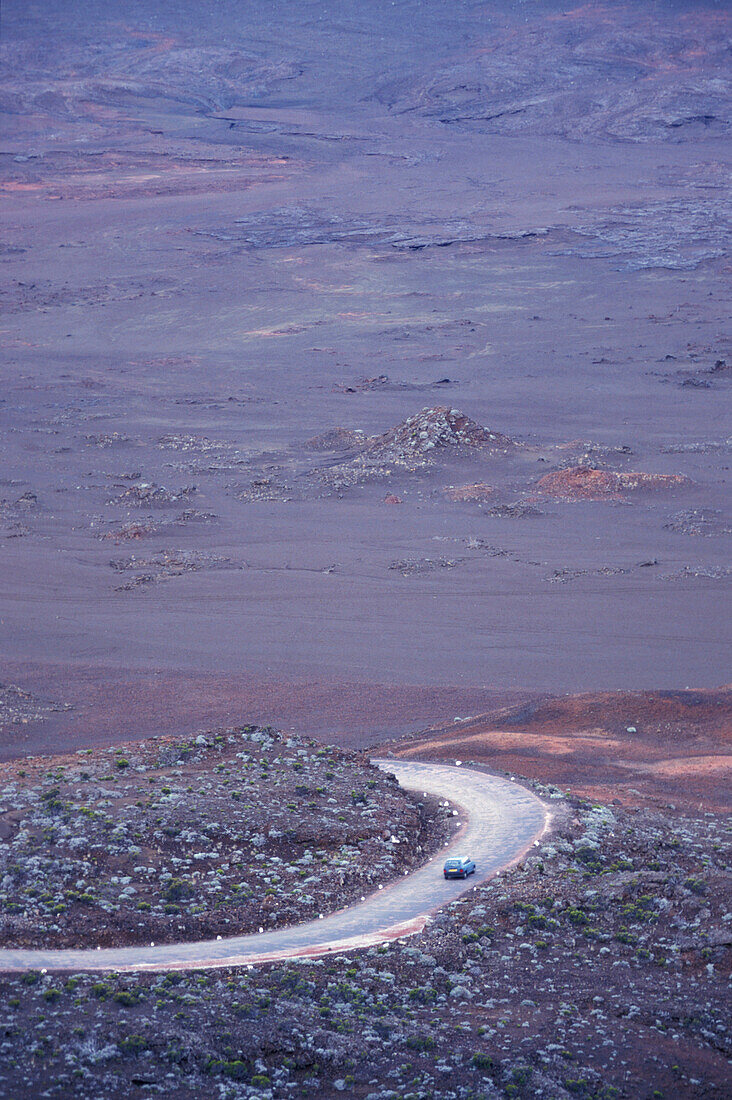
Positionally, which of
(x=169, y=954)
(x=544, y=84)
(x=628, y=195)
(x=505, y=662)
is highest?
(x=544, y=84)

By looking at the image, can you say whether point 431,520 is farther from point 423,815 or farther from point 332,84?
point 332,84

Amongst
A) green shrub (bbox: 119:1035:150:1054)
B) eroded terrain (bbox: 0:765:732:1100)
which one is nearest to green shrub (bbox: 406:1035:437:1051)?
eroded terrain (bbox: 0:765:732:1100)

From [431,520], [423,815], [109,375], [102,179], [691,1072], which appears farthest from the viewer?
[102,179]

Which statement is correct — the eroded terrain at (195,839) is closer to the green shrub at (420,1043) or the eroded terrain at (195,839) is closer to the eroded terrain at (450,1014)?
the eroded terrain at (450,1014)

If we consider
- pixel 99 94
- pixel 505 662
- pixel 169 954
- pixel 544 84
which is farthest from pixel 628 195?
pixel 169 954

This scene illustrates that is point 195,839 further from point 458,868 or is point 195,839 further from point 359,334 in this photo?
point 359,334
